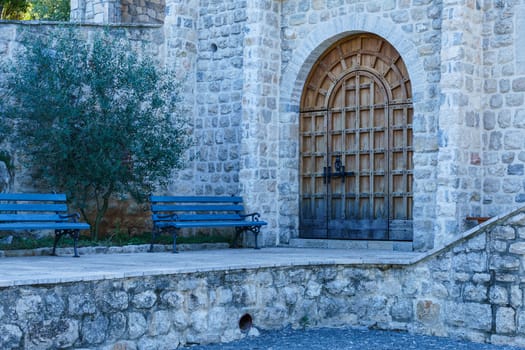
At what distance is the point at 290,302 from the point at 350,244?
2888 mm

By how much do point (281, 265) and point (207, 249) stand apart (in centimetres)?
321

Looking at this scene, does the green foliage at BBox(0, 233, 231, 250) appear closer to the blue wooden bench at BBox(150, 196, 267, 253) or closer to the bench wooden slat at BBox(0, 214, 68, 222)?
the blue wooden bench at BBox(150, 196, 267, 253)

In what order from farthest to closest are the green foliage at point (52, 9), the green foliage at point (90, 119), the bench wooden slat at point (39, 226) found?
the green foliage at point (52, 9) < the green foliage at point (90, 119) < the bench wooden slat at point (39, 226)

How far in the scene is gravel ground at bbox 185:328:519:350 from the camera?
7.38 metres

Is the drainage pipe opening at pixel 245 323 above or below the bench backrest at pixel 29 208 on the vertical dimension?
below

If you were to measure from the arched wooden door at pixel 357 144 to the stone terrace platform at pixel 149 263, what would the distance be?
3.08ft

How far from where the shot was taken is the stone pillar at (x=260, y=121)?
1141 centimetres

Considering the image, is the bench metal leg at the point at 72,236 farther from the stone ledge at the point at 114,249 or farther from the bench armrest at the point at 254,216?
the bench armrest at the point at 254,216

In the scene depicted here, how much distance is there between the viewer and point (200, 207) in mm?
10922

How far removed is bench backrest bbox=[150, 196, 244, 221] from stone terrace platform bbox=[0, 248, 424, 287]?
0.56m

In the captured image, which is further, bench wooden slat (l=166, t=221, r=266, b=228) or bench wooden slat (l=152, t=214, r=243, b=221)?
bench wooden slat (l=152, t=214, r=243, b=221)

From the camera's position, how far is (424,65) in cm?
1023

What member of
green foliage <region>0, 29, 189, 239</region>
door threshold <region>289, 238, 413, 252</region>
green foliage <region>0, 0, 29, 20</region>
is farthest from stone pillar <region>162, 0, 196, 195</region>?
green foliage <region>0, 0, 29, 20</region>

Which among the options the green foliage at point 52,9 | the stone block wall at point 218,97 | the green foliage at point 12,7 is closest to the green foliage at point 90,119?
the stone block wall at point 218,97
